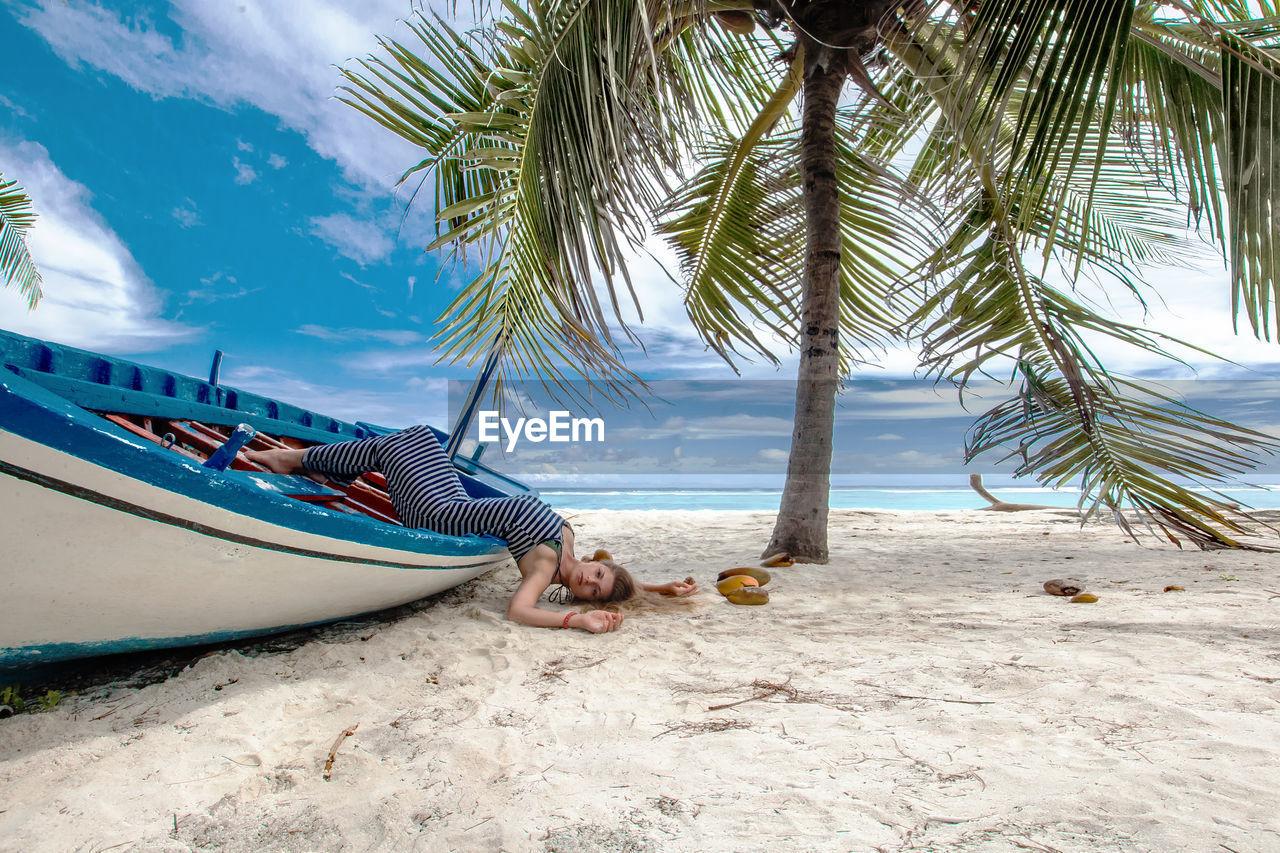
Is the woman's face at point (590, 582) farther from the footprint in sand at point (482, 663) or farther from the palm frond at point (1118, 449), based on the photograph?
the palm frond at point (1118, 449)

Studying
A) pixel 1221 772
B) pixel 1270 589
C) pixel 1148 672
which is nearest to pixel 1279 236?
pixel 1270 589

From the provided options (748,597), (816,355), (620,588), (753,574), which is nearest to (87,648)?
(620,588)

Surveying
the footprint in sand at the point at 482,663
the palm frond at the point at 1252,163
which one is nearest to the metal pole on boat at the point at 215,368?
the footprint in sand at the point at 482,663

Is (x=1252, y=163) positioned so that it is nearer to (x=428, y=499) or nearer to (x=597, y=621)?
(x=597, y=621)

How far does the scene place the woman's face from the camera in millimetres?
2762

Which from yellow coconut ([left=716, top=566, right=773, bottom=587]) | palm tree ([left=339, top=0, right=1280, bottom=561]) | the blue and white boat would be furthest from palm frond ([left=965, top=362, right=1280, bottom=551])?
the blue and white boat

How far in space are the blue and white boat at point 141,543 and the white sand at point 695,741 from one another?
0.18 m

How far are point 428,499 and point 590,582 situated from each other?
0.76 metres

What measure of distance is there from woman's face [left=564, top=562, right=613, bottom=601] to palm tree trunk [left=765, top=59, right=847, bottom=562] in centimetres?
168

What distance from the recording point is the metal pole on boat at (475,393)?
3385 mm

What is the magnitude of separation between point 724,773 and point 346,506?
234cm

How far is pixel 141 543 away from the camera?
151 cm

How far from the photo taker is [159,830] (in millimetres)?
1184

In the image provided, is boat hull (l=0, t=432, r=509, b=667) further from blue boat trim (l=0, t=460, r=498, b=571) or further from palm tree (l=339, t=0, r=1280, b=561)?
palm tree (l=339, t=0, r=1280, b=561)
